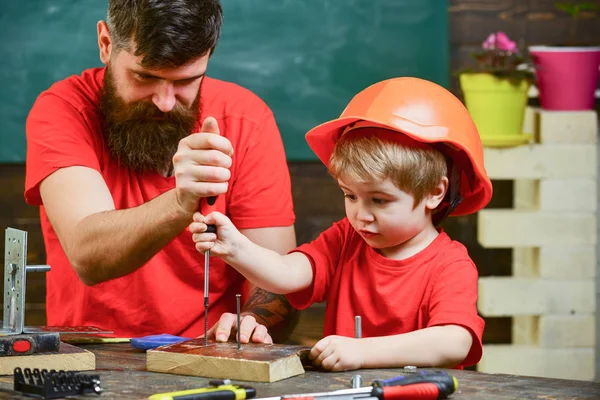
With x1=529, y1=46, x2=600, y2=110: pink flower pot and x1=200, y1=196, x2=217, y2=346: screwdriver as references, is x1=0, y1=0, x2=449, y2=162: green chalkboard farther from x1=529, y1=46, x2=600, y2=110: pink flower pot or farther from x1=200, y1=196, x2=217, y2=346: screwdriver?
x1=200, y1=196, x2=217, y2=346: screwdriver

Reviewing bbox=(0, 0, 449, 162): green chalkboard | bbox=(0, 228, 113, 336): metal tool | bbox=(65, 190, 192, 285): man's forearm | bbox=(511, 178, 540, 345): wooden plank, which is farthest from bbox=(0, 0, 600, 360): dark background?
bbox=(0, 228, 113, 336): metal tool

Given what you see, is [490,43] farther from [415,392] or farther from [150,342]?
[415,392]

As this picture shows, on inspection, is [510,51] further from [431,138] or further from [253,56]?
[431,138]

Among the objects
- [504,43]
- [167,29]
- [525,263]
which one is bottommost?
[525,263]

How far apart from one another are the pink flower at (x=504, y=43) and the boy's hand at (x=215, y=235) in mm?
1848

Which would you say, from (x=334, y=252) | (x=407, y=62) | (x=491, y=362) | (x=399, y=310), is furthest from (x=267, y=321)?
(x=407, y=62)

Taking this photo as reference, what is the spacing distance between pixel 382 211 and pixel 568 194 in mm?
1677

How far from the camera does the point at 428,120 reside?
1865 millimetres

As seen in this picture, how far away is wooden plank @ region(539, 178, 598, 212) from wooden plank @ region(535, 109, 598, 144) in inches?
5.5

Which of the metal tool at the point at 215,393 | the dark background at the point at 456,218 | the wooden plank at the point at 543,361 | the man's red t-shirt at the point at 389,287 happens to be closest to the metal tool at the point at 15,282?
the metal tool at the point at 215,393

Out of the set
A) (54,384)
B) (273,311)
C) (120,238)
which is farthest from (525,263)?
(54,384)

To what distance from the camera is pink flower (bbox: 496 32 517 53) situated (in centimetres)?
334

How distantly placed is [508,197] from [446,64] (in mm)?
554

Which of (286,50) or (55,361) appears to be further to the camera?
(286,50)
